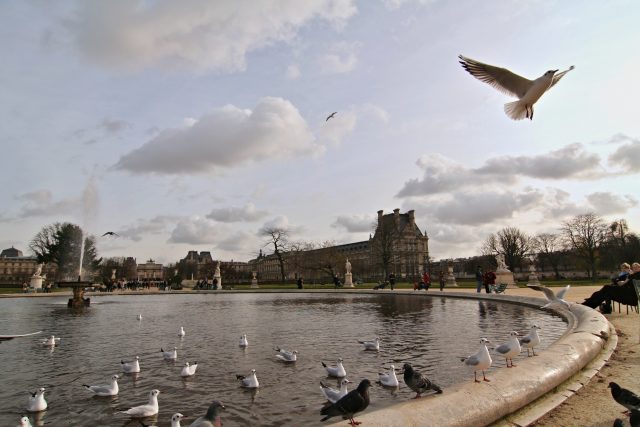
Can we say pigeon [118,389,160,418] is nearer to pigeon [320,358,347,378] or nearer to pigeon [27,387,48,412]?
pigeon [27,387,48,412]

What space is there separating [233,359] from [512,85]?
354 inches

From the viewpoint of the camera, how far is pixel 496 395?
454 cm

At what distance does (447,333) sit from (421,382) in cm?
734

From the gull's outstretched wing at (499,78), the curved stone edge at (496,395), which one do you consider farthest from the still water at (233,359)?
the gull's outstretched wing at (499,78)

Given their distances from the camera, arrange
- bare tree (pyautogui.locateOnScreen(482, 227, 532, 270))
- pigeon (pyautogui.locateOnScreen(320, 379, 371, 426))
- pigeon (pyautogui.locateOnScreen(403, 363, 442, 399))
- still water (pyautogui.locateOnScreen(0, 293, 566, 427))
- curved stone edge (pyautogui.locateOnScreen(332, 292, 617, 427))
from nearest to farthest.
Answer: curved stone edge (pyautogui.locateOnScreen(332, 292, 617, 427)), pigeon (pyautogui.locateOnScreen(320, 379, 371, 426)), pigeon (pyautogui.locateOnScreen(403, 363, 442, 399)), still water (pyautogui.locateOnScreen(0, 293, 566, 427)), bare tree (pyautogui.locateOnScreen(482, 227, 532, 270))

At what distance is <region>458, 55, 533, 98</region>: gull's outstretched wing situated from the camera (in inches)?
361

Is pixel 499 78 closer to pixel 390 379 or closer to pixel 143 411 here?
pixel 390 379

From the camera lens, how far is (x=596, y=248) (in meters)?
66.9

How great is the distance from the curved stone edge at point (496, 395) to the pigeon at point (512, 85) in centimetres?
507

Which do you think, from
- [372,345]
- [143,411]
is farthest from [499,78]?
[143,411]

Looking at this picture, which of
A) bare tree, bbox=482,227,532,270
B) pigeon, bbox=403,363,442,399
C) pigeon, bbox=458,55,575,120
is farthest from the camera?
bare tree, bbox=482,227,532,270

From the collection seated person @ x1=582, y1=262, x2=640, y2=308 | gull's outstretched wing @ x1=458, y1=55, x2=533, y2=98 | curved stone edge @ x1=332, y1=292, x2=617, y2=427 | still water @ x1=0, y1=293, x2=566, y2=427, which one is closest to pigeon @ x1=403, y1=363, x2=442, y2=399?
curved stone edge @ x1=332, y1=292, x2=617, y2=427

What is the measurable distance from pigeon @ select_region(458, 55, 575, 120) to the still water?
547 cm

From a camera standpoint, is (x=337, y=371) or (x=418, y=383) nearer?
(x=418, y=383)
